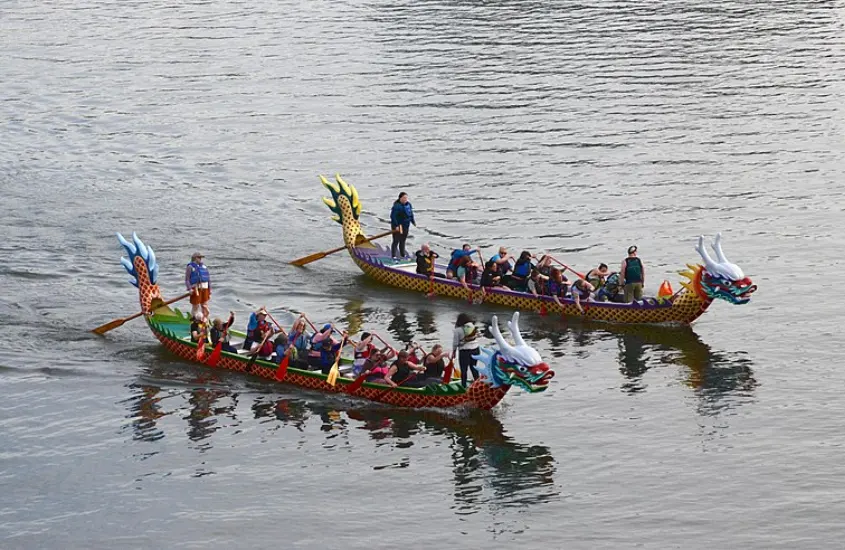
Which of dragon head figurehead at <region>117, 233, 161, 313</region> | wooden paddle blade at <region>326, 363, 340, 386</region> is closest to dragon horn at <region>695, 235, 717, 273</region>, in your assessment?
wooden paddle blade at <region>326, 363, 340, 386</region>

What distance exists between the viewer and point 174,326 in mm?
40656

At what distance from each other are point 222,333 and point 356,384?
503 cm

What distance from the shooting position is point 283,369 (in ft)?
121

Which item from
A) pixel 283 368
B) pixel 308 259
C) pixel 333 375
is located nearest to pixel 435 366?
pixel 333 375

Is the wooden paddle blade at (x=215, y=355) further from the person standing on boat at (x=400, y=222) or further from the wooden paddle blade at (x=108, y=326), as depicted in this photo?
the person standing on boat at (x=400, y=222)

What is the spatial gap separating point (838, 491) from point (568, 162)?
103ft

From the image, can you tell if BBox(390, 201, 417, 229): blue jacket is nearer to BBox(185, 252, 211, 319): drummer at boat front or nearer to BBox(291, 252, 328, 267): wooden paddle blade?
BBox(291, 252, 328, 267): wooden paddle blade

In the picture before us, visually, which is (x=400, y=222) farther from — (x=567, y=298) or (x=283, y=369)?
(x=283, y=369)

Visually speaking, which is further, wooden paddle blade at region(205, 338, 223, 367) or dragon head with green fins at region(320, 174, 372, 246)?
dragon head with green fins at region(320, 174, 372, 246)

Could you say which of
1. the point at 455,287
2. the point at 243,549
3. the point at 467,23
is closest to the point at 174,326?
the point at 455,287

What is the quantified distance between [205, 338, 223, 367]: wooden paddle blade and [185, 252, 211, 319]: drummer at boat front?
2.38 m

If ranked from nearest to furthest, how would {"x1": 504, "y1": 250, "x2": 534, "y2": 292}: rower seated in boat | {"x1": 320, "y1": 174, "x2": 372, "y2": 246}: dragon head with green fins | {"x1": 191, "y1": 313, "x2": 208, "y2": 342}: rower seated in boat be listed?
{"x1": 191, "y1": 313, "x2": 208, "y2": 342}: rower seated in boat → {"x1": 504, "y1": 250, "x2": 534, "y2": 292}: rower seated in boat → {"x1": 320, "y1": 174, "x2": 372, "y2": 246}: dragon head with green fins

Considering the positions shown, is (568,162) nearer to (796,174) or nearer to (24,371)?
(796,174)

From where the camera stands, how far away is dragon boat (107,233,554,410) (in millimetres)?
32750
